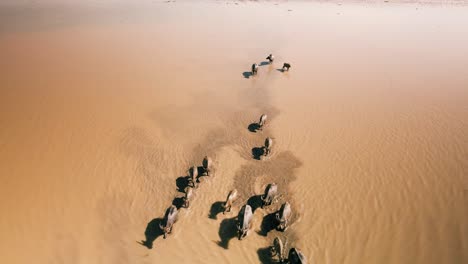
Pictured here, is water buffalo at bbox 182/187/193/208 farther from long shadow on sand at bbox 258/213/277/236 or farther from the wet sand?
long shadow on sand at bbox 258/213/277/236

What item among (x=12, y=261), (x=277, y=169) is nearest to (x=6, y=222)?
(x=12, y=261)

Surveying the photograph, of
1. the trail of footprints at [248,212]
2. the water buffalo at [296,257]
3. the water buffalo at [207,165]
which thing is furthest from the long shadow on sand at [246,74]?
the water buffalo at [296,257]

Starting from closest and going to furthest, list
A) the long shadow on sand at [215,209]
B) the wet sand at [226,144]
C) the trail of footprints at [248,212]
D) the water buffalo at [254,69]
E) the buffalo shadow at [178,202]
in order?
the trail of footprints at [248,212] < the wet sand at [226,144] < the long shadow on sand at [215,209] < the buffalo shadow at [178,202] < the water buffalo at [254,69]

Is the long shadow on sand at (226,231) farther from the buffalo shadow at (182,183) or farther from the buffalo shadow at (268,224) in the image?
the buffalo shadow at (182,183)

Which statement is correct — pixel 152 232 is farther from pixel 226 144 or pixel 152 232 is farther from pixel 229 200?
pixel 226 144

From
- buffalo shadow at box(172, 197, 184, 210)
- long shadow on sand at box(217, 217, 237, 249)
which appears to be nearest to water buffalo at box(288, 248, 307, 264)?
long shadow on sand at box(217, 217, 237, 249)
